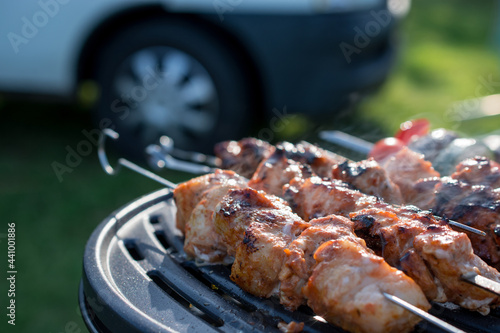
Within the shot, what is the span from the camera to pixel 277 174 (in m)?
2.22

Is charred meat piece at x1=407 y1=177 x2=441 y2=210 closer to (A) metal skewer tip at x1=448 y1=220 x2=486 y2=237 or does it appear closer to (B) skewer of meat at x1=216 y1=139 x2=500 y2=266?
(B) skewer of meat at x1=216 y1=139 x2=500 y2=266

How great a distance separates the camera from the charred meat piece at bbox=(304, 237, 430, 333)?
1465 mm

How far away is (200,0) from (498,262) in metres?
4.10

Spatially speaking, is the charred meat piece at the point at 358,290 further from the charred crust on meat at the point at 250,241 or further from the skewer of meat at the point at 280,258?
the charred crust on meat at the point at 250,241

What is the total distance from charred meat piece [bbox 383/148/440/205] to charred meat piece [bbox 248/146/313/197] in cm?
37

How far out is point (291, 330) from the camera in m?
1.56

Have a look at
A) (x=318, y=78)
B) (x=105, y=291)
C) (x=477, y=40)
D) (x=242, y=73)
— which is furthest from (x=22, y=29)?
(x=477, y=40)

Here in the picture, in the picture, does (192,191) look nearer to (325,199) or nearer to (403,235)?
(325,199)

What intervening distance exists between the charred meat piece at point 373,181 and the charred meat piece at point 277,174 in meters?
0.20

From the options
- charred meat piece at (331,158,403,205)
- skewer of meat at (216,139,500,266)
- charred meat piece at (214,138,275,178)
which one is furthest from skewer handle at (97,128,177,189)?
charred meat piece at (331,158,403,205)

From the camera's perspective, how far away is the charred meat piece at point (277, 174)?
220cm

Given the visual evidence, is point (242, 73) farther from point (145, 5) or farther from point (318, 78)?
point (145, 5)

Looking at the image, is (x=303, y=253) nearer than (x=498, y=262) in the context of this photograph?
Yes

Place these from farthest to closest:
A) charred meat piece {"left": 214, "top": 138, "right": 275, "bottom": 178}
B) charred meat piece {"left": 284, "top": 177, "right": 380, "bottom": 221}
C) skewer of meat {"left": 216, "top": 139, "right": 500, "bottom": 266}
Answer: charred meat piece {"left": 214, "top": 138, "right": 275, "bottom": 178}, charred meat piece {"left": 284, "top": 177, "right": 380, "bottom": 221}, skewer of meat {"left": 216, "top": 139, "right": 500, "bottom": 266}
